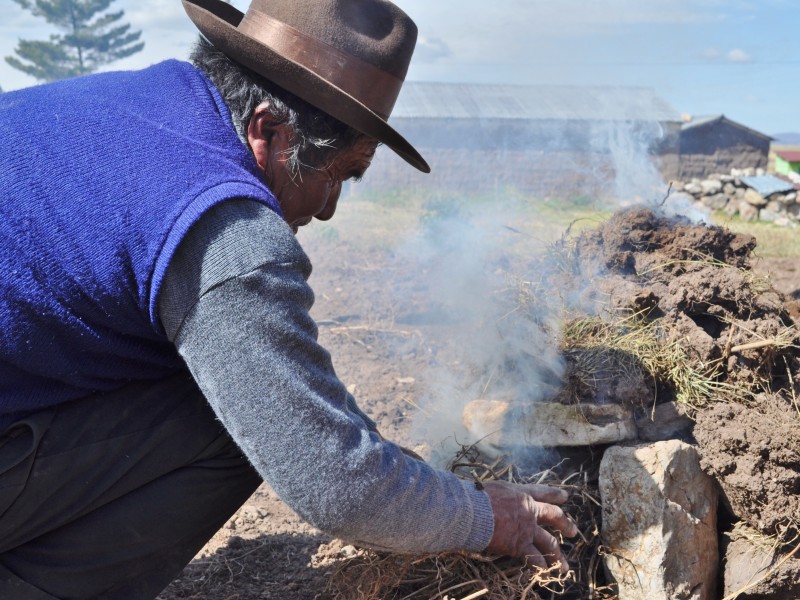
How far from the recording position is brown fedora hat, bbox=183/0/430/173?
6.86ft

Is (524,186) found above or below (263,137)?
below

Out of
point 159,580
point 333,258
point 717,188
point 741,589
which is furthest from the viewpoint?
point 717,188

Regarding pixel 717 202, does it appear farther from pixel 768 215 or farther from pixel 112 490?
pixel 112 490

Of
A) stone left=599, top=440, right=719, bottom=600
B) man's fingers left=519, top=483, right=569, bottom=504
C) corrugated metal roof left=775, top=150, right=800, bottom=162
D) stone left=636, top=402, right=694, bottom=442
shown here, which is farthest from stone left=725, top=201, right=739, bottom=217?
man's fingers left=519, top=483, right=569, bottom=504

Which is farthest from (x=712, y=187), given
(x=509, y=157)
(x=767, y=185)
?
(x=509, y=157)

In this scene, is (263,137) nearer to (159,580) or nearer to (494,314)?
(159,580)

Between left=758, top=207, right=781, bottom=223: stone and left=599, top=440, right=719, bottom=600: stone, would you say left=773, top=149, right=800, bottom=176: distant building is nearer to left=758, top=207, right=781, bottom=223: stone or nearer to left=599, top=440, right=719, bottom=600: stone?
left=758, top=207, right=781, bottom=223: stone

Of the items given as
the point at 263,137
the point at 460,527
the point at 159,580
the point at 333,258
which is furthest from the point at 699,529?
the point at 333,258

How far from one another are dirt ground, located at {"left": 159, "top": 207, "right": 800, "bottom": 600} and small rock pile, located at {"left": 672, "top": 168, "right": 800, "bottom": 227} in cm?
1179

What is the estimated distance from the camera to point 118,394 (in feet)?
7.16

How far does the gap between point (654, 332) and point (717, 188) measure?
21.4 metres

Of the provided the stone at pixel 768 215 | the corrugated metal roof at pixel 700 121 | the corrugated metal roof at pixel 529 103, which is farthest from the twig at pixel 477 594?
the corrugated metal roof at pixel 700 121

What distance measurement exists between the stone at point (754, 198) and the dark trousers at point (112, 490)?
2099cm

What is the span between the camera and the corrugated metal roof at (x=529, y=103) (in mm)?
28859
